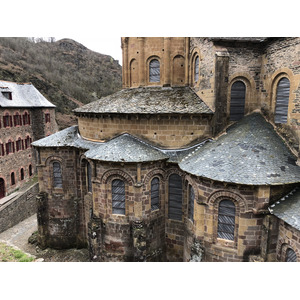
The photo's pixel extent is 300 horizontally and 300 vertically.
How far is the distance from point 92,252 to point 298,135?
12.2 m

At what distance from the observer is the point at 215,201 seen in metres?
11.1

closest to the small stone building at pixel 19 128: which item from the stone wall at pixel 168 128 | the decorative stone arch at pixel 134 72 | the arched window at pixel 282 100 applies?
the decorative stone arch at pixel 134 72

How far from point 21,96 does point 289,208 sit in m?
32.7

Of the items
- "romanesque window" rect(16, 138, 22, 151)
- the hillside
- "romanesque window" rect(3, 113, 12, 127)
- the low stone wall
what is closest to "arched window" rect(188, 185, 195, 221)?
the low stone wall

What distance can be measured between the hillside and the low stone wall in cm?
2087

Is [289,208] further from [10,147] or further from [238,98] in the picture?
[10,147]

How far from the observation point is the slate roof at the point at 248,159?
10.2 m

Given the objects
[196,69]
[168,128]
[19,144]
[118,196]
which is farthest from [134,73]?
[19,144]

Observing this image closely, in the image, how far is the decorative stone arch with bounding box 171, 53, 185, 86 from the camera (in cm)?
1736

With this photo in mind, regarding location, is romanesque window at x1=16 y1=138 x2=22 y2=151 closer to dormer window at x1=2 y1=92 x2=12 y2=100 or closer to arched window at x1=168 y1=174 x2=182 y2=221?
dormer window at x1=2 y1=92 x2=12 y2=100

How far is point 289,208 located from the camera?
9820 mm

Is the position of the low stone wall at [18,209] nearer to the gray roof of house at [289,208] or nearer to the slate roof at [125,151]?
the slate roof at [125,151]

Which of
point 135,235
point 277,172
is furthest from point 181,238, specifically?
point 277,172

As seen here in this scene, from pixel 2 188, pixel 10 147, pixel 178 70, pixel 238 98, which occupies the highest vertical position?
pixel 178 70
